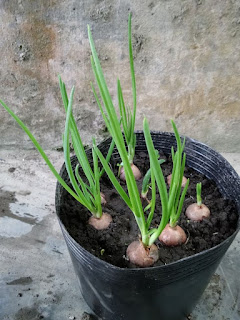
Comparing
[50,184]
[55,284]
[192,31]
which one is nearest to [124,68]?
[192,31]

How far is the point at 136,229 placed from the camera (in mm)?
805

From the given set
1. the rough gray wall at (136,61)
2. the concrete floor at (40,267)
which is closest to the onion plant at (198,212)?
the concrete floor at (40,267)

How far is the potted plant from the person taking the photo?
0.62 m

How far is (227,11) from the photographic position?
1097 millimetres

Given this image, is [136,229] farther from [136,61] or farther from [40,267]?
[136,61]

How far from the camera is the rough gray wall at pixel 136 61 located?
111cm

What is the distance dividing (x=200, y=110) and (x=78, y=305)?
0.85 meters

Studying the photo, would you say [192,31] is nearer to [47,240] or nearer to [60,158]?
[60,158]

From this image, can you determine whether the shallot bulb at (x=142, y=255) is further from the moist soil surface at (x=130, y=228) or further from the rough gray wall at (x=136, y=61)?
the rough gray wall at (x=136, y=61)

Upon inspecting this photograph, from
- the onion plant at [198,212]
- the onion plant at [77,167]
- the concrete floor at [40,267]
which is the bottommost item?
the concrete floor at [40,267]

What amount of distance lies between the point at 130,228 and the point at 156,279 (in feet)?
0.63

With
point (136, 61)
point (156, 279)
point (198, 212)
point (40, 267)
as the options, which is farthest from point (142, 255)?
point (136, 61)

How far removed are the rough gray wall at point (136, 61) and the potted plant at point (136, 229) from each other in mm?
403

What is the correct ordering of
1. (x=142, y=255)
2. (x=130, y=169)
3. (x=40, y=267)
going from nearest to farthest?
(x=130, y=169) < (x=142, y=255) < (x=40, y=267)
